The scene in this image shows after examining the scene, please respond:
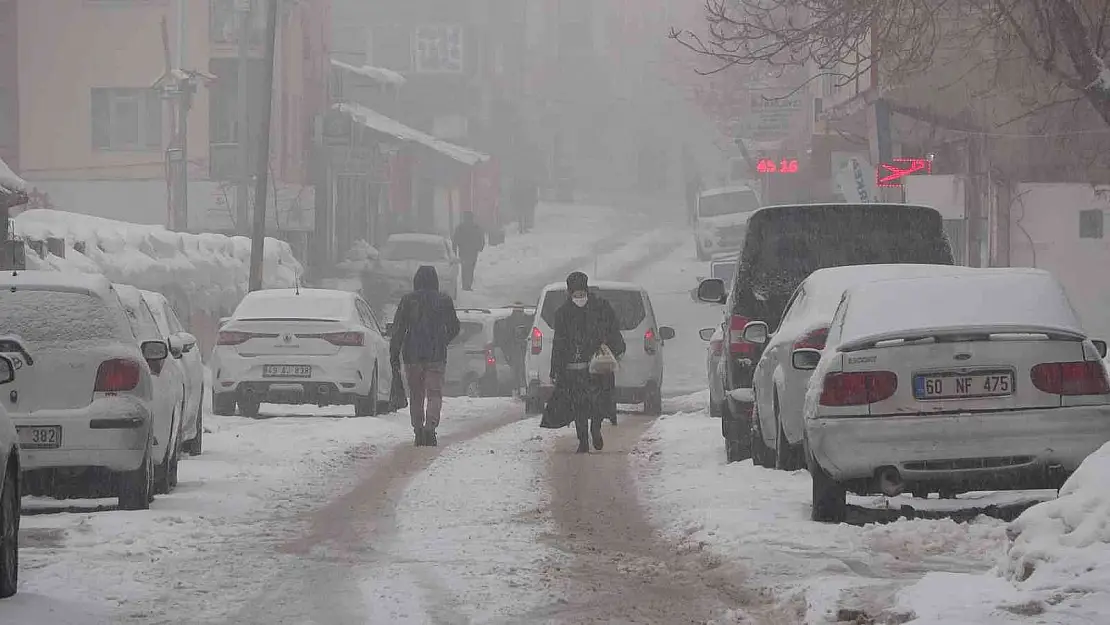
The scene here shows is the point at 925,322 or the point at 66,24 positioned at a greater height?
the point at 66,24

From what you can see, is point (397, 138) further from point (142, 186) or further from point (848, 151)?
point (848, 151)

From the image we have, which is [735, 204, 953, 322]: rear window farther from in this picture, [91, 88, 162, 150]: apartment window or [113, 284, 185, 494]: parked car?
[91, 88, 162, 150]: apartment window

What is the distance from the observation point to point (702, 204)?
56875mm

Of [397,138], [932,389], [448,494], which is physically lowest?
[448,494]

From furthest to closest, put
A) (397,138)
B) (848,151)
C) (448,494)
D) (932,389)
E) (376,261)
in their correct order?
(397,138) → (376,261) → (848,151) → (448,494) → (932,389)

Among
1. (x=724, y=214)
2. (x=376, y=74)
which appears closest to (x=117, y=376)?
(x=724, y=214)

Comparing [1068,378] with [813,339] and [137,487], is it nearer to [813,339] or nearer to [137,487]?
[813,339]

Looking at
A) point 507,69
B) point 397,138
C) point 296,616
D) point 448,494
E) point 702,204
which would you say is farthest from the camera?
point 507,69

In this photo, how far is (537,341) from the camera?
23969mm

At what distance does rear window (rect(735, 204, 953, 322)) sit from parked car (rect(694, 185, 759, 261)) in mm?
39484

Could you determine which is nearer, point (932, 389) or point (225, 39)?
point (932, 389)

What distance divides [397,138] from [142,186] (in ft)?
39.1

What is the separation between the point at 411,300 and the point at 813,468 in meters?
8.97

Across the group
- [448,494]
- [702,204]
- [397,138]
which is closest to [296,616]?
[448,494]
